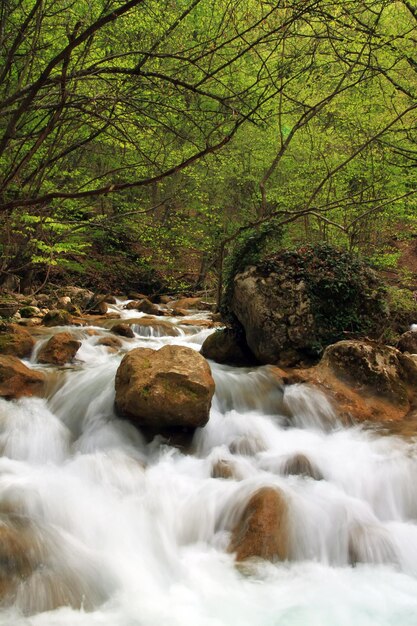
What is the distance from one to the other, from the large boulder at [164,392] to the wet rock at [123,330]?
448cm

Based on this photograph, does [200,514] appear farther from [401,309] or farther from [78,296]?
[78,296]

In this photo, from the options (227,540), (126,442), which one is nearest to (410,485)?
(227,540)

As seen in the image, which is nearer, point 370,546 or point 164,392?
point 370,546

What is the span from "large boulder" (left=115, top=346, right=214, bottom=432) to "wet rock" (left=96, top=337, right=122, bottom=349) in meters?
3.43

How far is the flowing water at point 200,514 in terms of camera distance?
10.2ft

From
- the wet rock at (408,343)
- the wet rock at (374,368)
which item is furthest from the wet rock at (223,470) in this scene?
the wet rock at (408,343)

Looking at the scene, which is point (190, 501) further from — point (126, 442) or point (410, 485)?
point (410, 485)

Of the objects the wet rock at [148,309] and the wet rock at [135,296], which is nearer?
the wet rock at [148,309]

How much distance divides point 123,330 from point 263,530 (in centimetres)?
684

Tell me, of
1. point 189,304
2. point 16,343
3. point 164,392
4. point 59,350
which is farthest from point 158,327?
point 164,392

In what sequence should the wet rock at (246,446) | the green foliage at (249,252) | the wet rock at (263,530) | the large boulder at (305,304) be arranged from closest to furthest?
the wet rock at (263,530) < the wet rock at (246,446) < the large boulder at (305,304) < the green foliage at (249,252)

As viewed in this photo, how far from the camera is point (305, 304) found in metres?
7.78

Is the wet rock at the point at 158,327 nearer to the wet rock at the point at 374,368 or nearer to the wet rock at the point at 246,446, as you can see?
the wet rock at the point at 374,368

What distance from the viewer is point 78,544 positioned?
365cm
